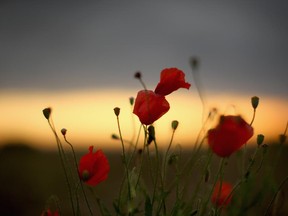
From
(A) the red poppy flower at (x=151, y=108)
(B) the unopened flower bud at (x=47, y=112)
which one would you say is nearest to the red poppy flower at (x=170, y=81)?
(A) the red poppy flower at (x=151, y=108)

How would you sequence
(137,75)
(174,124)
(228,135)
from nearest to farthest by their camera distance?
(228,135), (137,75), (174,124)

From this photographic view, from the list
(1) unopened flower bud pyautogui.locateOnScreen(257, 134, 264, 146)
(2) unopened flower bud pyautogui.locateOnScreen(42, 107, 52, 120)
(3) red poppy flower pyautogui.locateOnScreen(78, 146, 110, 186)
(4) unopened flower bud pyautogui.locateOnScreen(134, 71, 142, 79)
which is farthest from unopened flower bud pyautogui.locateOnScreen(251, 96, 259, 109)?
(2) unopened flower bud pyautogui.locateOnScreen(42, 107, 52, 120)

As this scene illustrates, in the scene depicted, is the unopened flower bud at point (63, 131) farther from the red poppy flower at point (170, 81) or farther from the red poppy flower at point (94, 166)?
the red poppy flower at point (170, 81)

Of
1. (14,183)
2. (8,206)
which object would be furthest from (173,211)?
(14,183)

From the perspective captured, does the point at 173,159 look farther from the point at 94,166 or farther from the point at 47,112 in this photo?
the point at 47,112

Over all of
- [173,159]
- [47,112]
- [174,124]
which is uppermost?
[47,112]

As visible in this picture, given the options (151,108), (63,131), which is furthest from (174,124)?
(63,131)

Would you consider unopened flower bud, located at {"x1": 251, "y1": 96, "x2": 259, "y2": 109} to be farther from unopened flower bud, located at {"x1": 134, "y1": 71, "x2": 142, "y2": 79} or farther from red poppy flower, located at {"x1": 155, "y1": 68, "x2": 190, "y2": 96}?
unopened flower bud, located at {"x1": 134, "y1": 71, "x2": 142, "y2": 79}

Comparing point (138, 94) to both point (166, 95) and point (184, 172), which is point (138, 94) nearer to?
point (166, 95)
